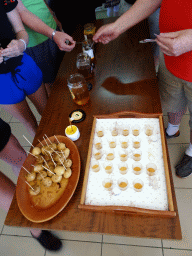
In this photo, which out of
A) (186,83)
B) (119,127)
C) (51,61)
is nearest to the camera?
(119,127)

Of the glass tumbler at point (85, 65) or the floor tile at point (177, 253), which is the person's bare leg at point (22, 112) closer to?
the glass tumbler at point (85, 65)

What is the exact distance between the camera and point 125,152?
3.46 ft

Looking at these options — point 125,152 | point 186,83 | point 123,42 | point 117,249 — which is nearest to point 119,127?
point 125,152

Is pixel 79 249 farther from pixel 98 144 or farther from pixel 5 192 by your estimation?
pixel 98 144

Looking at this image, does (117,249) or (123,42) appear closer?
(117,249)

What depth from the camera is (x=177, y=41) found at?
1.04 meters

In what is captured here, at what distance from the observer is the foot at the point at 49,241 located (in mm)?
1648

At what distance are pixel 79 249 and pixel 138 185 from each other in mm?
1180

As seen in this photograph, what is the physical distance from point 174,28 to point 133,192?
1056mm

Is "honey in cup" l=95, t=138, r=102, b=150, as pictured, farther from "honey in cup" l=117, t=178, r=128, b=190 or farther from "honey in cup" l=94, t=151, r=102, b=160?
"honey in cup" l=117, t=178, r=128, b=190

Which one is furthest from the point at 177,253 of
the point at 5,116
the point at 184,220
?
the point at 5,116

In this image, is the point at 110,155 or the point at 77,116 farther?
the point at 77,116

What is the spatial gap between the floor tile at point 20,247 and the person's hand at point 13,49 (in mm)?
1744

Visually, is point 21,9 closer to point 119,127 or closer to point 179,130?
point 119,127
